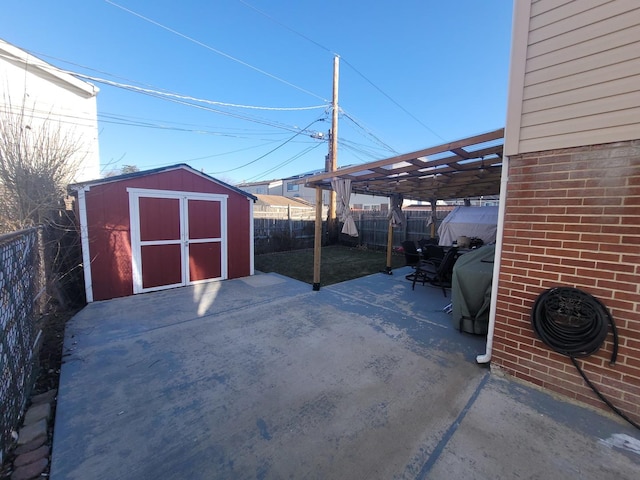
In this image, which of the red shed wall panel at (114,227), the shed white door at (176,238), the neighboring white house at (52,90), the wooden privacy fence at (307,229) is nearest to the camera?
the red shed wall panel at (114,227)

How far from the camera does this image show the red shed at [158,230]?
454cm

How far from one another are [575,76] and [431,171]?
281 cm

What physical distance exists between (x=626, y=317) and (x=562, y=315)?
1.14 ft

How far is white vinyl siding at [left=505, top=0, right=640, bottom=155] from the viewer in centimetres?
183

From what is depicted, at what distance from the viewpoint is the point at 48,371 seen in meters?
2.65

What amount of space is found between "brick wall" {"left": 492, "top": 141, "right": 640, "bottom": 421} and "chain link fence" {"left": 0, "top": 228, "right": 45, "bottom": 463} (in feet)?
12.4

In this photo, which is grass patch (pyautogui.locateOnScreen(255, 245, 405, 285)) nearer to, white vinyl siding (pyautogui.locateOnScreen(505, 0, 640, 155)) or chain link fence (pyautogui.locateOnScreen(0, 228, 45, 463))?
chain link fence (pyautogui.locateOnScreen(0, 228, 45, 463))

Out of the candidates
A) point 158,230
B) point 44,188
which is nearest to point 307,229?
point 158,230

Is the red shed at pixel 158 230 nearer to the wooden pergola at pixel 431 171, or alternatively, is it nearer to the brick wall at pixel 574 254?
the wooden pergola at pixel 431 171

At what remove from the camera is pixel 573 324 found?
213cm

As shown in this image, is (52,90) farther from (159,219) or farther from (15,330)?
(15,330)

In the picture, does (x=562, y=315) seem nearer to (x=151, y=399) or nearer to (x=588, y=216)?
(x=588, y=216)

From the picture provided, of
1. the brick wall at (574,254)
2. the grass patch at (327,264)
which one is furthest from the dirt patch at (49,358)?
the grass patch at (327,264)

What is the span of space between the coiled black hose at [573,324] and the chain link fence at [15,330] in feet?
12.6
